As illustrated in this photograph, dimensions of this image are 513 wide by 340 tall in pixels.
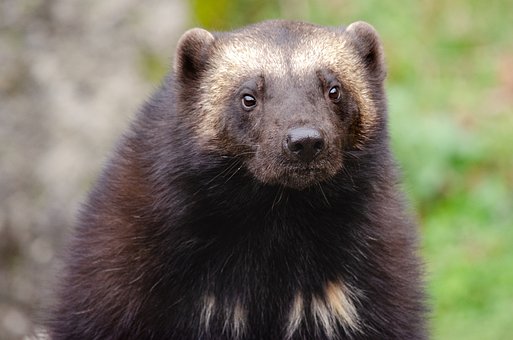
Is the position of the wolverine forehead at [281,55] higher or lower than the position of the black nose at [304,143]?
higher

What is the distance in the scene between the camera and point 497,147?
861cm

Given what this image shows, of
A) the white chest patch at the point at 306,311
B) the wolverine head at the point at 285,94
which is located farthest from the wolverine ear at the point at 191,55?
the white chest patch at the point at 306,311

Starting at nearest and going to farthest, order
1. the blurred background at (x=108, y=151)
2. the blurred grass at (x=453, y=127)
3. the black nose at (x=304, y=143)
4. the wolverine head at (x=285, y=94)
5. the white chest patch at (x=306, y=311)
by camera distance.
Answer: the black nose at (x=304, y=143)
the wolverine head at (x=285, y=94)
the white chest patch at (x=306, y=311)
the blurred background at (x=108, y=151)
the blurred grass at (x=453, y=127)

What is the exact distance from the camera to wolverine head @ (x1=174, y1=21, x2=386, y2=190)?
4.18 meters

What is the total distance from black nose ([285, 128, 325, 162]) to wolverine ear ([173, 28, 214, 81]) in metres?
0.64

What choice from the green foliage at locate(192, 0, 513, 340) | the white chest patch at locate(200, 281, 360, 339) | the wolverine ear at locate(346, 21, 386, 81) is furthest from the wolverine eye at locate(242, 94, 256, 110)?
the green foliage at locate(192, 0, 513, 340)

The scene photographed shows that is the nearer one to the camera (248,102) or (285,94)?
(285,94)

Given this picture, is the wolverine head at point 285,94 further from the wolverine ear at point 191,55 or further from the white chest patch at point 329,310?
the white chest patch at point 329,310

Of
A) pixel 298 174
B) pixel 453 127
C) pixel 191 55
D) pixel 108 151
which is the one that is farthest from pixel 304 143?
pixel 453 127

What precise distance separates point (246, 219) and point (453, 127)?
4351mm

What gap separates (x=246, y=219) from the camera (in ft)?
14.8

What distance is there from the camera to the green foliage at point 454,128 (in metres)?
7.55

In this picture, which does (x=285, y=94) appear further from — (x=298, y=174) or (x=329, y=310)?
(x=329, y=310)

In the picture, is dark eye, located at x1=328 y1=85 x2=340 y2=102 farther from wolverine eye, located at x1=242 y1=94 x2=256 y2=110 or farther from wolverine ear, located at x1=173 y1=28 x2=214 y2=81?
wolverine ear, located at x1=173 y1=28 x2=214 y2=81
